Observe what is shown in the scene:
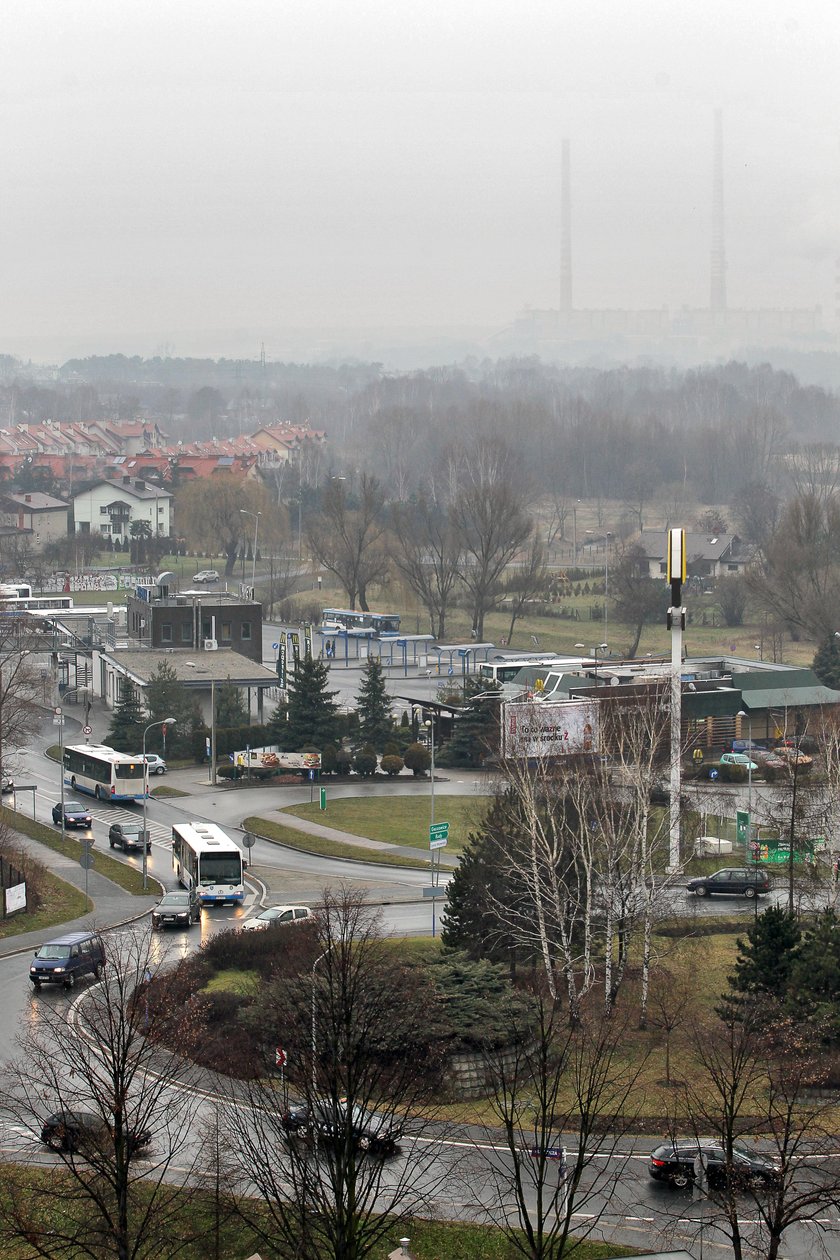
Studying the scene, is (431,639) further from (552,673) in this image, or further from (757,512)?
(757,512)

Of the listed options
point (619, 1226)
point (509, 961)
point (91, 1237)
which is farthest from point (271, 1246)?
point (509, 961)

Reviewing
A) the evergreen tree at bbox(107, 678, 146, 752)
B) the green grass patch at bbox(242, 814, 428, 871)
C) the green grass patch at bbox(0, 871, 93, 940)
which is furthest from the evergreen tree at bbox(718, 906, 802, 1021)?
the evergreen tree at bbox(107, 678, 146, 752)

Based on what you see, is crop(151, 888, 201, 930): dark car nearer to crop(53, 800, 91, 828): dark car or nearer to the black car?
crop(53, 800, 91, 828): dark car

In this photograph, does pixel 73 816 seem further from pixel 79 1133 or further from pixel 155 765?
pixel 79 1133

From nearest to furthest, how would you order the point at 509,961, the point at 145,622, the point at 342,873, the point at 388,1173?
the point at 388,1173
the point at 509,961
the point at 342,873
the point at 145,622

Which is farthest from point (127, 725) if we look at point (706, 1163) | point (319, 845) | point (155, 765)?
point (706, 1163)

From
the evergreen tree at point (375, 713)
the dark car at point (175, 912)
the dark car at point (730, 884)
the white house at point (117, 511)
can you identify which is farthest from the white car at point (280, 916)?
the white house at point (117, 511)
